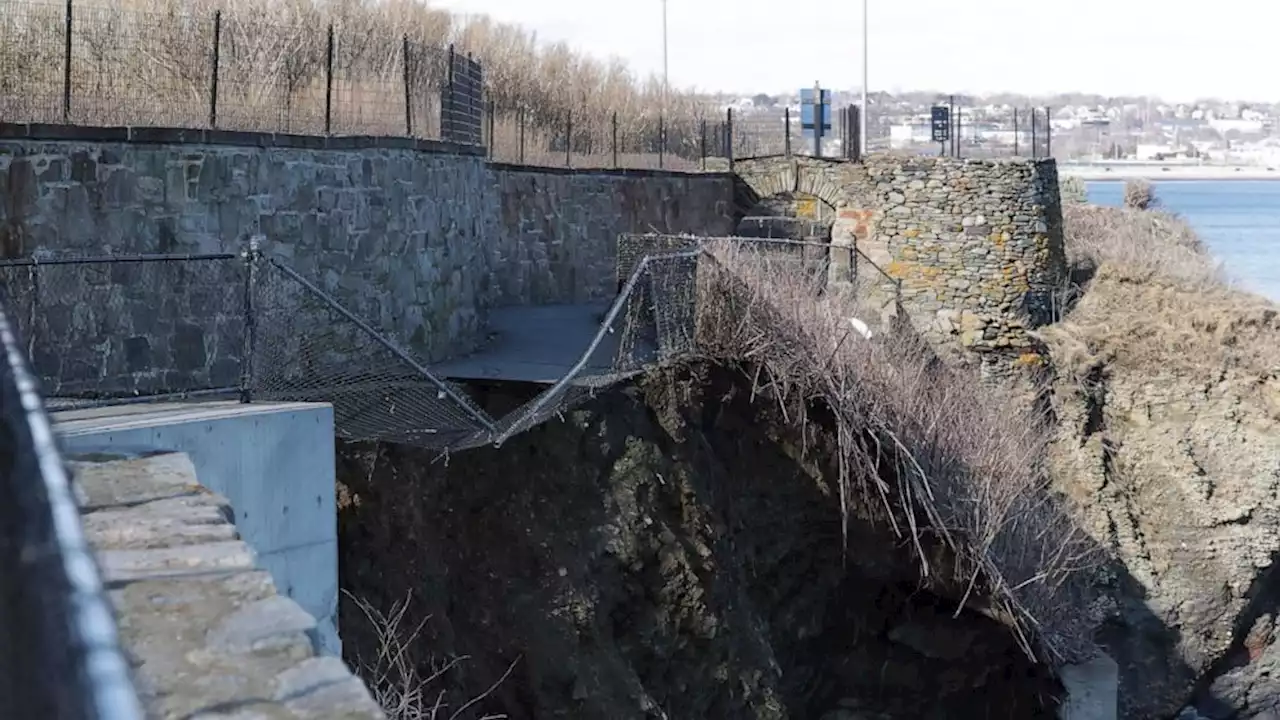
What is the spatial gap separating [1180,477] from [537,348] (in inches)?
509

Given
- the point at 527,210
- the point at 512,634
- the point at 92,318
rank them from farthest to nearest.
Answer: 1. the point at 527,210
2. the point at 512,634
3. the point at 92,318

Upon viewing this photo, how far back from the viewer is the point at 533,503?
1214 cm

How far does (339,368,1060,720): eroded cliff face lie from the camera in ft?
36.9

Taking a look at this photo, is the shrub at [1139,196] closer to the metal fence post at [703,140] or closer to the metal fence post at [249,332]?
the metal fence post at [703,140]

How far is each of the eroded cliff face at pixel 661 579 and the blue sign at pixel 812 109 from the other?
15021mm

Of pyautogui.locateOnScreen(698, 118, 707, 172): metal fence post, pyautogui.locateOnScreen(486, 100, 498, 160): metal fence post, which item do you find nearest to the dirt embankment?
pyautogui.locateOnScreen(698, 118, 707, 172): metal fence post

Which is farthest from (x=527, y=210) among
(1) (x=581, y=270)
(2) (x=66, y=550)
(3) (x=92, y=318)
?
(2) (x=66, y=550)

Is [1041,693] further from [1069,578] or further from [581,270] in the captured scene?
[581,270]

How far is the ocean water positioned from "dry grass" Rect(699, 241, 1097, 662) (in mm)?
14432

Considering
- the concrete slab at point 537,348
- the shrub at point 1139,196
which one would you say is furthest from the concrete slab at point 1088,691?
the shrub at point 1139,196

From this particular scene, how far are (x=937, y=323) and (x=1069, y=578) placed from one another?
620cm

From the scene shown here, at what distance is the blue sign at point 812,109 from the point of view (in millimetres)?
29500

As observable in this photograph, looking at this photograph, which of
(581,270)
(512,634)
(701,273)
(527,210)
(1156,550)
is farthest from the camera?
(1156,550)

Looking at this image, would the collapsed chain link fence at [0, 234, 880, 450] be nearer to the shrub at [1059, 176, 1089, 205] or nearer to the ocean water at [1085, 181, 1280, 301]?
the shrub at [1059, 176, 1089, 205]
